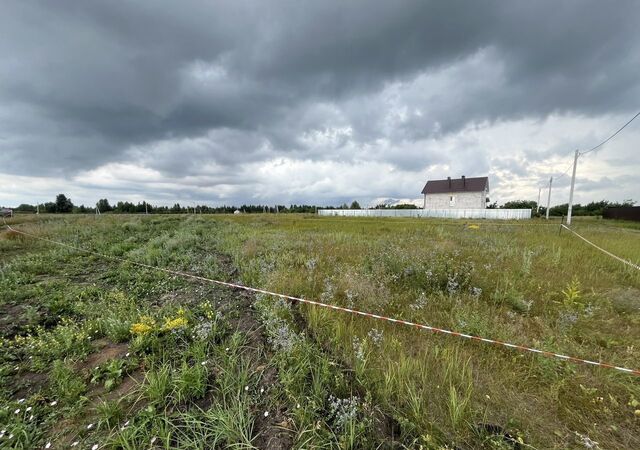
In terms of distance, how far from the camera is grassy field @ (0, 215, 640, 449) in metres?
2.11

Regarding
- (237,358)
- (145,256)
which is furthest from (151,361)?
(145,256)

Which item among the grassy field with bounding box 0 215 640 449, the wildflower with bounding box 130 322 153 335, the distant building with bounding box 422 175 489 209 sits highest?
the distant building with bounding box 422 175 489 209

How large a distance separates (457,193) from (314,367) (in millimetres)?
56997

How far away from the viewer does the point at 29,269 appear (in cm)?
661

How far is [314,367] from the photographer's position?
2.76 metres

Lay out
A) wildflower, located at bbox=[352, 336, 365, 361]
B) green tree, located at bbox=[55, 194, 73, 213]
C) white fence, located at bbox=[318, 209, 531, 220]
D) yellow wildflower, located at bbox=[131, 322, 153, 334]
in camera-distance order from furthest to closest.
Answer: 1. green tree, located at bbox=[55, 194, 73, 213]
2. white fence, located at bbox=[318, 209, 531, 220]
3. yellow wildflower, located at bbox=[131, 322, 153, 334]
4. wildflower, located at bbox=[352, 336, 365, 361]

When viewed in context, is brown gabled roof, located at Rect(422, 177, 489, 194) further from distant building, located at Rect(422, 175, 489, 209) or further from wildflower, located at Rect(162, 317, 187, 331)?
wildflower, located at Rect(162, 317, 187, 331)

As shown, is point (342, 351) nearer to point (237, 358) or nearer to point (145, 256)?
point (237, 358)

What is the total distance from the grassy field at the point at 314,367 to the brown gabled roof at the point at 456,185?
5140 cm

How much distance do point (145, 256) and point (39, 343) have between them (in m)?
4.75

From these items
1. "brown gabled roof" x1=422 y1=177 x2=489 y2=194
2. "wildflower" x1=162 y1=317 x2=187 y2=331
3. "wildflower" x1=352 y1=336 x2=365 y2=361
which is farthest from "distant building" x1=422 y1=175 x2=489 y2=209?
"wildflower" x1=162 y1=317 x2=187 y2=331

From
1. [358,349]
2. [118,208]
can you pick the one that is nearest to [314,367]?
[358,349]

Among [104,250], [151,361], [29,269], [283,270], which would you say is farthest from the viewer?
[104,250]

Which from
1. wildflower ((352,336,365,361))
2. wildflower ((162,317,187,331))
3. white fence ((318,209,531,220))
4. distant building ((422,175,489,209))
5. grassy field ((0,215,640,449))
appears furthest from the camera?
distant building ((422,175,489,209))
